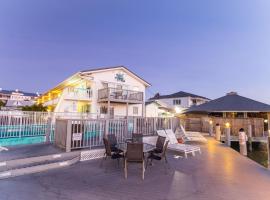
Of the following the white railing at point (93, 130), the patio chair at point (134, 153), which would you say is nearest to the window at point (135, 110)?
the white railing at point (93, 130)

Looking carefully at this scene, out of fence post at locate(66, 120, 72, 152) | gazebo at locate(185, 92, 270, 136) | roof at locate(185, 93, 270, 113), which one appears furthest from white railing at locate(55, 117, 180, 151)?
roof at locate(185, 93, 270, 113)

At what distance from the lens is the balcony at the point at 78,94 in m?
18.6

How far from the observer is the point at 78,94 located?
1891cm

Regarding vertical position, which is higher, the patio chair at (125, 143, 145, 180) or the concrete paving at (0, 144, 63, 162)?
the patio chair at (125, 143, 145, 180)

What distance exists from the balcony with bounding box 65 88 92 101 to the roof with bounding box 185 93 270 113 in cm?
1129

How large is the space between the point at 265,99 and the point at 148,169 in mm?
81951

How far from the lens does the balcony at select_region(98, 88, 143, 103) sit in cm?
1847

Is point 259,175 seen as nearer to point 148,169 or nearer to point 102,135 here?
point 148,169

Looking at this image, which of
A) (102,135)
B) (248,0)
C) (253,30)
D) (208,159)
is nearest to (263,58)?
(253,30)

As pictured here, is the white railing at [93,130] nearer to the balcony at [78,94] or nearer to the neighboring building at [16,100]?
the balcony at [78,94]

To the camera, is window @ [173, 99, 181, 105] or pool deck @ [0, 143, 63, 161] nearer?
pool deck @ [0, 143, 63, 161]

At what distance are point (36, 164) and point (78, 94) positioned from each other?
13960 mm

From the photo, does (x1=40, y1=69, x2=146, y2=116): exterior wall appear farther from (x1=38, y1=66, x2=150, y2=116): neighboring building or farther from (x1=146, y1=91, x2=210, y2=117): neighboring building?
(x1=146, y1=91, x2=210, y2=117): neighboring building

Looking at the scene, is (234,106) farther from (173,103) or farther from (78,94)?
(173,103)
